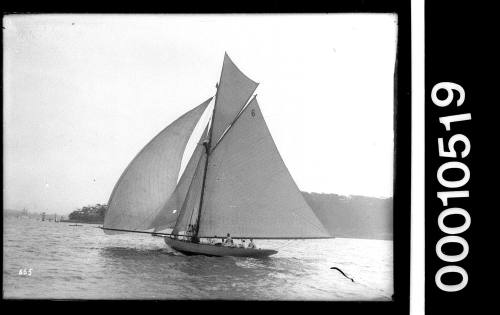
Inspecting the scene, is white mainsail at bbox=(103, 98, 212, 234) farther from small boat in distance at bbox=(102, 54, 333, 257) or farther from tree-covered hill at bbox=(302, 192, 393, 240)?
tree-covered hill at bbox=(302, 192, 393, 240)

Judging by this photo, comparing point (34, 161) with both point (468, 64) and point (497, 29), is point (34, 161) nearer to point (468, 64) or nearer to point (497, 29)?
point (468, 64)

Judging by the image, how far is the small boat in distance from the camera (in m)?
2.75

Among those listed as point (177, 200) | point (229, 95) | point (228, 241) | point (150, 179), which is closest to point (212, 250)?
point (228, 241)

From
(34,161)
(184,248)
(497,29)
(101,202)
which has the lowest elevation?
(184,248)

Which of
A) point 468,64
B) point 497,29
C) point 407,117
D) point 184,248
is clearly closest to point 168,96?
point 184,248

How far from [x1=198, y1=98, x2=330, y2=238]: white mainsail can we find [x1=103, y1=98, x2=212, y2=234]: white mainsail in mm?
243

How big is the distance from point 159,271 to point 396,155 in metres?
1.42

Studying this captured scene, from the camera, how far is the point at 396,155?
2.57 meters

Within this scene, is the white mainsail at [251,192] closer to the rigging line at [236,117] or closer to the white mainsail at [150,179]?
the rigging line at [236,117]

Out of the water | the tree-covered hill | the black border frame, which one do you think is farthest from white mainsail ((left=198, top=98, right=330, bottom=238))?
the black border frame

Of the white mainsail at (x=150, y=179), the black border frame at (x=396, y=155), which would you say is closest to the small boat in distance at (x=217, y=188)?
the white mainsail at (x=150, y=179)

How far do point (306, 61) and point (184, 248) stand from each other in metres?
1.28

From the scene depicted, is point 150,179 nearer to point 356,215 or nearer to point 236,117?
point 236,117

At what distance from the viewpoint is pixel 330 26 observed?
2.61 m
